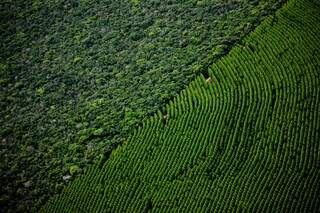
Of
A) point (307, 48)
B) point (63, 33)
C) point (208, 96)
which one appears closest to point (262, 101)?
point (208, 96)

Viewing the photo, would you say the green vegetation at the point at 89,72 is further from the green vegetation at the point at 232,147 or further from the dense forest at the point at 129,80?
the green vegetation at the point at 232,147

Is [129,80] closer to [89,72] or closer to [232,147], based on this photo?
[89,72]

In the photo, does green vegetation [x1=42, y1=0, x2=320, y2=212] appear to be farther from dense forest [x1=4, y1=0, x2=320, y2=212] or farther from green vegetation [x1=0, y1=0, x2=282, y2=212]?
green vegetation [x1=0, y1=0, x2=282, y2=212]

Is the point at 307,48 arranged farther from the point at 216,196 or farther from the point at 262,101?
the point at 216,196

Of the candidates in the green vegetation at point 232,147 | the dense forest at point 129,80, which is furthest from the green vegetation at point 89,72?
the green vegetation at point 232,147

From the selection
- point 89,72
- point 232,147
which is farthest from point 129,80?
point 232,147

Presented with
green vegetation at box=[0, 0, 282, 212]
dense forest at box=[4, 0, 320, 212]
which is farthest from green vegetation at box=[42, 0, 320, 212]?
green vegetation at box=[0, 0, 282, 212]
